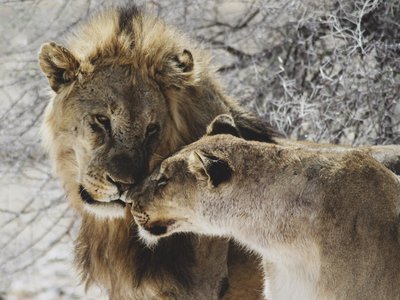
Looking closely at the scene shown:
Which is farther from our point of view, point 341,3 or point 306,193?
point 341,3

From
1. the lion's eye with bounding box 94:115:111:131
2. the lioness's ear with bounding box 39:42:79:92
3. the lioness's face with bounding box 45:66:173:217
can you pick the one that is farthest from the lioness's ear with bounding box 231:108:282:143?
the lioness's ear with bounding box 39:42:79:92

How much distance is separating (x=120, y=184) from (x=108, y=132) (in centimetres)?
24

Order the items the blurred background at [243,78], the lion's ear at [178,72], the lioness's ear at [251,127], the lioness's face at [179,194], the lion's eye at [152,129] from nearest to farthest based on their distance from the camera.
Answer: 1. the lioness's face at [179,194]
2. the lion's eye at [152,129]
3. the lion's ear at [178,72]
4. the lioness's ear at [251,127]
5. the blurred background at [243,78]

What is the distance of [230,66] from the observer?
7293 mm

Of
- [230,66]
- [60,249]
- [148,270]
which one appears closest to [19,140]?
[60,249]

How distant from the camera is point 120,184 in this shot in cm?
376

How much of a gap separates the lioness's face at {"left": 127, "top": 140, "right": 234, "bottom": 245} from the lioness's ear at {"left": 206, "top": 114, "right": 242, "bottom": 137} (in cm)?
15

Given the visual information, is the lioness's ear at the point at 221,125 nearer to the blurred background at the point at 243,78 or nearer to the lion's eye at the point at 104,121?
the lion's eye at the point at 104,121

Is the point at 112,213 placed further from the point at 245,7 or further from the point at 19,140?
the point at 245,7

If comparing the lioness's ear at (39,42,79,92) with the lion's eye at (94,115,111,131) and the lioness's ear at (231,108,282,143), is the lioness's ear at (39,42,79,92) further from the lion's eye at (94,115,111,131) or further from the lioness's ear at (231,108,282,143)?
the lioness's ear at (231,108,282,143)

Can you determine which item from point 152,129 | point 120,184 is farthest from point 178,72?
point 120,184

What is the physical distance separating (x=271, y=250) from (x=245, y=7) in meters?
3.98

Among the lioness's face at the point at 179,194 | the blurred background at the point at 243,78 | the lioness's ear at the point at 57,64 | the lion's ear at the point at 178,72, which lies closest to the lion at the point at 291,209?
the lioness's face at the point at 179,194

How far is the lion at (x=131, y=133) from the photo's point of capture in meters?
3.86
